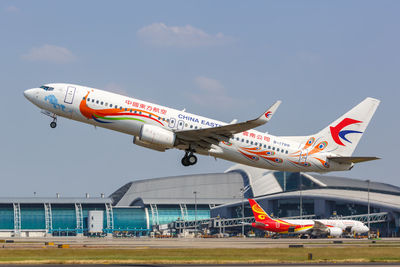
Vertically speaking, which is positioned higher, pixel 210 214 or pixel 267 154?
pixel 267 154

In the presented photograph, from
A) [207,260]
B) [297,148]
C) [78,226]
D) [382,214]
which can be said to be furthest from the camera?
→ [78,226]

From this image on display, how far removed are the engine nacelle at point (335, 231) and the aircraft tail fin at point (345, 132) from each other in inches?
2226

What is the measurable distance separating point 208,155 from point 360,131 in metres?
16.6

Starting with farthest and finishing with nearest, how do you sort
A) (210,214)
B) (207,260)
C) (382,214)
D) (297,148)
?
1. (210,214)
2. (382,214)
3. (297,148)
4. (207,260)

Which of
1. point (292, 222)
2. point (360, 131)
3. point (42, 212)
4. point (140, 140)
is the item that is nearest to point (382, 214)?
point (292, 222)

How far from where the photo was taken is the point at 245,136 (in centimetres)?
6009

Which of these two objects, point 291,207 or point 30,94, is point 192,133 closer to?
point 30,94

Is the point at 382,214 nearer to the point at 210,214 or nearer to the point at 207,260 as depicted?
the point at 210,214

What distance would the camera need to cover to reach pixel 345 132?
212 ft

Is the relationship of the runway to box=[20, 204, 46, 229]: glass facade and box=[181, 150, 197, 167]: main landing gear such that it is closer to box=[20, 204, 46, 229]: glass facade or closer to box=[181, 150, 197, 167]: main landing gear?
box=[181, 150, 197, 167]: main landing gear

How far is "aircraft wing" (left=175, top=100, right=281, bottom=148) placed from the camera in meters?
53.9

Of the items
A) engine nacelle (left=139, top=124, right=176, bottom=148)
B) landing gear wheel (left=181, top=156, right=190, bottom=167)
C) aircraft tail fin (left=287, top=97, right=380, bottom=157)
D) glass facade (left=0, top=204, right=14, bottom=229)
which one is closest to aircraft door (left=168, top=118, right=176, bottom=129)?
engine nacelle (left=139, top=124, right=176, bottom=148)

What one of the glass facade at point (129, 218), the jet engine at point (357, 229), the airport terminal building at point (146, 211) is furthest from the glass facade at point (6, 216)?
the jet engine at point (357, 229)

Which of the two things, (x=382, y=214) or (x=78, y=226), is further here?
(x=78, y=226)
